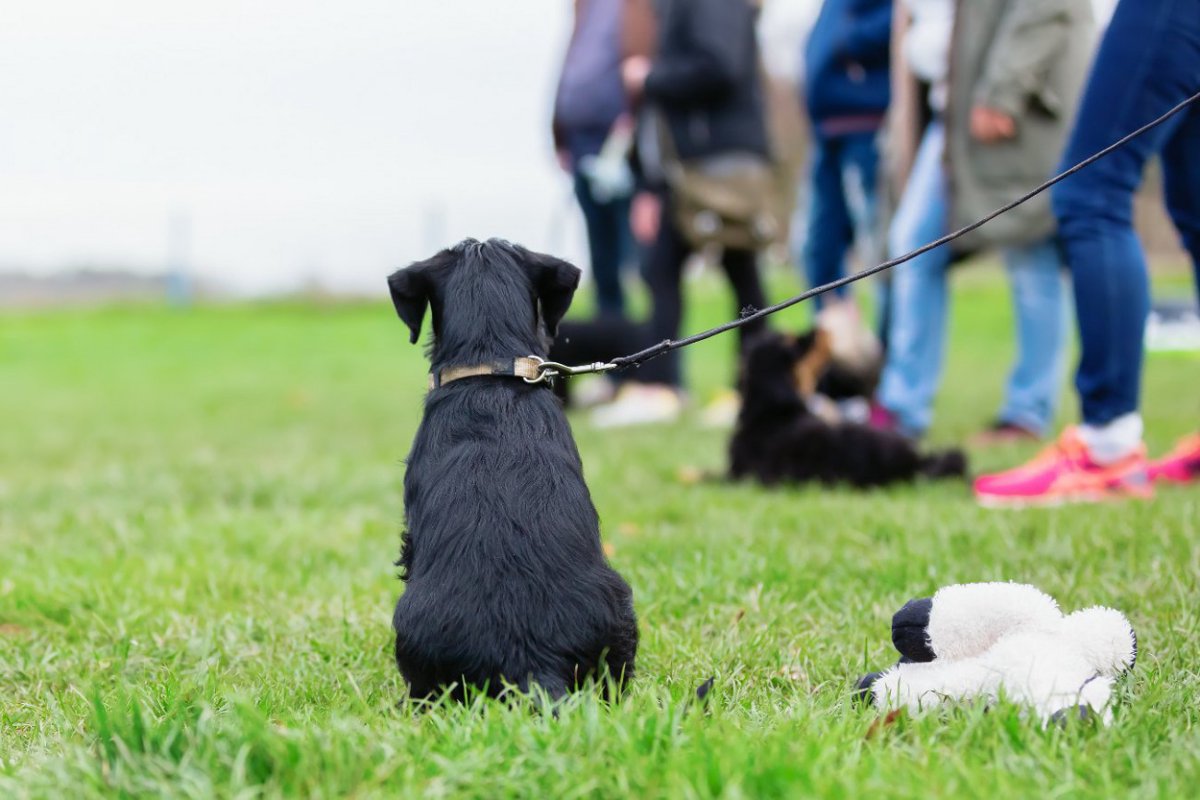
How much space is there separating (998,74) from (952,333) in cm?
1137

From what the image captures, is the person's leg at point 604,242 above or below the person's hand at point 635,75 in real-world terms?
below

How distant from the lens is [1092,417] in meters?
4.08

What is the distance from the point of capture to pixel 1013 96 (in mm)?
5125

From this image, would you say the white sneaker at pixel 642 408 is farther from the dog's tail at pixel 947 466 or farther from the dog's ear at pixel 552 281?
the dog's ear at pixel 552 281

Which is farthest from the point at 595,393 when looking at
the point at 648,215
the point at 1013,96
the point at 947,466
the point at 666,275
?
the point at 1013,96

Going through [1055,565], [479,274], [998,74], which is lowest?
[1055,565]

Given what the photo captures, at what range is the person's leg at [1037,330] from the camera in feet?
18.9

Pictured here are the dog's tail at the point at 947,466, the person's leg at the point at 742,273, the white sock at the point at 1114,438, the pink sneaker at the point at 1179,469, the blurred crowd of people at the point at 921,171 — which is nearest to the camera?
the blurred crowd of people at the point at 921,171

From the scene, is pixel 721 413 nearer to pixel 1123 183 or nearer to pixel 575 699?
pixel 1123 183

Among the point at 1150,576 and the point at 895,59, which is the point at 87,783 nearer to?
the point at 1150,576

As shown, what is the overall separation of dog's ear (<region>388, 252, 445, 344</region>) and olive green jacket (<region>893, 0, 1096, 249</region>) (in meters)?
3.40

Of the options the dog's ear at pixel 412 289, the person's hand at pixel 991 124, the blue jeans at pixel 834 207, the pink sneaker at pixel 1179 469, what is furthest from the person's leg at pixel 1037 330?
the dog's ear at pixel 412 289

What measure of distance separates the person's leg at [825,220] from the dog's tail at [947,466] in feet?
8.33

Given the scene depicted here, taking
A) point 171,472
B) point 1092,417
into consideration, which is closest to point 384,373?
point 171,472
